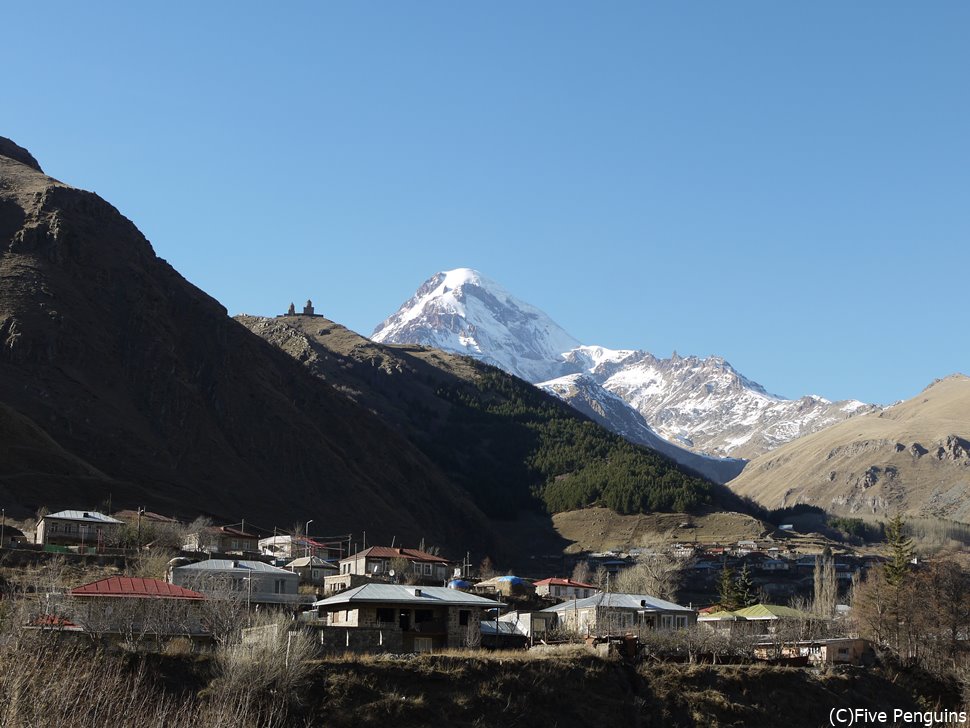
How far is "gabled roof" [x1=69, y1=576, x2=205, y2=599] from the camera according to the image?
179 feet

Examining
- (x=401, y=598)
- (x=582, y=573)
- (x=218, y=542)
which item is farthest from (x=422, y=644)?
(x=582, y=573)

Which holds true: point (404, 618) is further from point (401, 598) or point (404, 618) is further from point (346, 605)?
point (346, 605)

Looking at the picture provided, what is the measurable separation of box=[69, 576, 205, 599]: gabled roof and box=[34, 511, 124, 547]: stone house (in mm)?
36807

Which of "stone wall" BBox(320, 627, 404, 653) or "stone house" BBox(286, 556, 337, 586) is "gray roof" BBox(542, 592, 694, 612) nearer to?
"stone wall" BBox(320, 627, 404, 653)

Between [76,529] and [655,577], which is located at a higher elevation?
[76,529]

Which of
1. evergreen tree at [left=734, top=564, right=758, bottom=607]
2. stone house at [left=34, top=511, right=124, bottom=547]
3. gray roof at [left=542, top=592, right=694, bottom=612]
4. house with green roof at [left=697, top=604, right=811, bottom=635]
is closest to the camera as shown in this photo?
gray roof at [left=542, top=592, right=694, bottom=612]

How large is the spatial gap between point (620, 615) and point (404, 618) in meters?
18.6

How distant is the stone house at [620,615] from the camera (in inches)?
2906

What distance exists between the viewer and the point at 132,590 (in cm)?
5562

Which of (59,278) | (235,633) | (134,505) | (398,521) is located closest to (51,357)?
(59,278)

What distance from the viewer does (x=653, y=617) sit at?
78438mm

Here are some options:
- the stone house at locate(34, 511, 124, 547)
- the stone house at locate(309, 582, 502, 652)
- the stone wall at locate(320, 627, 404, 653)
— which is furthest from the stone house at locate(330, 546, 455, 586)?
the stone wall at locate(320, 627, 404, 653)

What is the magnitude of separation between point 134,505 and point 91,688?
9113cm

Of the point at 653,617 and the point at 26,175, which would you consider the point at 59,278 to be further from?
the point at 653,617
